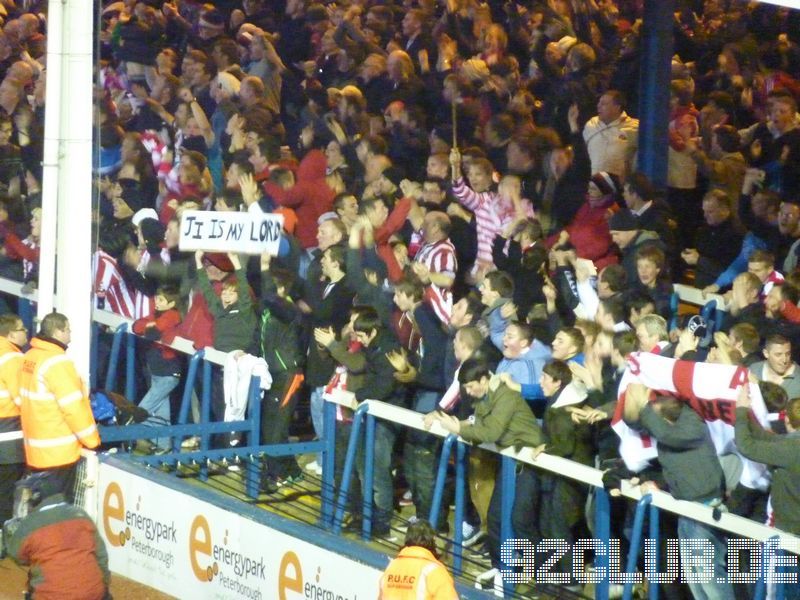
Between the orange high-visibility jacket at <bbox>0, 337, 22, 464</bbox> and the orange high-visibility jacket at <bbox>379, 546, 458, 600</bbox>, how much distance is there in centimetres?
383

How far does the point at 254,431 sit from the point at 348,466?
4.31 feet

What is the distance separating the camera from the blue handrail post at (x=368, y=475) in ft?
31.9

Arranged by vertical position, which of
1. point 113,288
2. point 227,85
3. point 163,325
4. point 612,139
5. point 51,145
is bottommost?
point 163,325

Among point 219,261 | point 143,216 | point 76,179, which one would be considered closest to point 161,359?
point 219,261

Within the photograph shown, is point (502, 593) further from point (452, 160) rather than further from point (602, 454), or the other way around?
point (452, 160)

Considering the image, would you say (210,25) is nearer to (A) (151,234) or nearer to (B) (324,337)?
(A) (151,234)

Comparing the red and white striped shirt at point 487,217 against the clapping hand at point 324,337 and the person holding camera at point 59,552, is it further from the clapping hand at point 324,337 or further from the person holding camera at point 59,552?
the person holding camera at point 59,552

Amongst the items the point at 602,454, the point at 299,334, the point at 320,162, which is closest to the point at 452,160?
the point at 320,162

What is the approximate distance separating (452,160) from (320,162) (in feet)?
3.84

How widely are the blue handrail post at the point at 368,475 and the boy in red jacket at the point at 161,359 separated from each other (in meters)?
2.46

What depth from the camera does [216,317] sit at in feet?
37.2

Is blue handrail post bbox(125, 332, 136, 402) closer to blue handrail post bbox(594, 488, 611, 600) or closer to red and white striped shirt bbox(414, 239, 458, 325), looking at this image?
red and white striped shirt bbox(414, 239, 458, 325)

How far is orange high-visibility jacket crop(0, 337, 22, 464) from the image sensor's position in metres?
10.3

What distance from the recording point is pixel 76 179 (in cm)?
998
